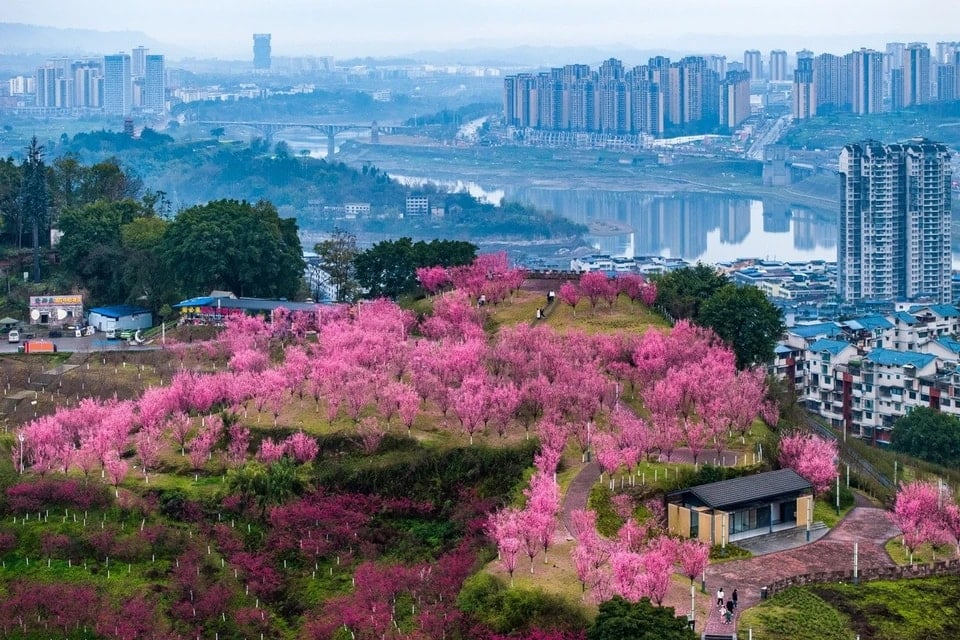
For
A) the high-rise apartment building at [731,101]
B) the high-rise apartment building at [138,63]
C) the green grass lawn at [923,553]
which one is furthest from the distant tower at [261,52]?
the green grass lawn at [923,553]

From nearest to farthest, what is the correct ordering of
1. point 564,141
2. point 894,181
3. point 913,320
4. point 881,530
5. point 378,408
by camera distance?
point 881,530 < point 378,408 < point 913,320 < point 894,181 < point 564,141

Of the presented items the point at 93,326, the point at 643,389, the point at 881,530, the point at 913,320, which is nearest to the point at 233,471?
the point at 643,389

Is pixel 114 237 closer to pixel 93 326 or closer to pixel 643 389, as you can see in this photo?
pixel 93 326

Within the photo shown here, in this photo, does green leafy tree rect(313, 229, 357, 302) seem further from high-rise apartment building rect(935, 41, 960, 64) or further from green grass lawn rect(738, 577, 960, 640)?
high-rise apartment building rect(935, 41, 960, 64)

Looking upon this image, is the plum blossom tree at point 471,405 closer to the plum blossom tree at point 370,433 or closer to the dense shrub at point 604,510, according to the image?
the plum blossom tree at point 370,433

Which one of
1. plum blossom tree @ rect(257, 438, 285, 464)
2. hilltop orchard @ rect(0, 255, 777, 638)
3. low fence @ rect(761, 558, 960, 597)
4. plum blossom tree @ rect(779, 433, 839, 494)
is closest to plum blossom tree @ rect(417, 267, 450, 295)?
hilltop orchard @ rect(0, 255, 777, 638)

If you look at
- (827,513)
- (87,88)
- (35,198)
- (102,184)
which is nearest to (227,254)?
(35,198)

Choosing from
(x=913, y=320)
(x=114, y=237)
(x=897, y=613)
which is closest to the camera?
(x=897, y=613)

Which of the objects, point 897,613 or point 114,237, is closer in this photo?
point 897,613
